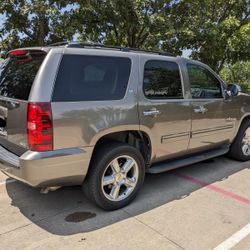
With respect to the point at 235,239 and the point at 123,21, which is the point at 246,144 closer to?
the point at 235,239

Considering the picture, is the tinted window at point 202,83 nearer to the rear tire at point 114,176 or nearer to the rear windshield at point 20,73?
the rear tire at point 114,176

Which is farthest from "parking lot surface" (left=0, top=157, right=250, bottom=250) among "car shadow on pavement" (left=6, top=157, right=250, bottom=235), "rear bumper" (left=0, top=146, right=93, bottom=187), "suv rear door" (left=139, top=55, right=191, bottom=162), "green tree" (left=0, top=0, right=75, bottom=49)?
"green tree" (left=0, top=0, right=75, bottom=49)

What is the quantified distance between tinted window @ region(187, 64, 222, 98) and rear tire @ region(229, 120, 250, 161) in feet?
3.36

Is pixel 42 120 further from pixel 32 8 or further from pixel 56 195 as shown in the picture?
pixel 32 8

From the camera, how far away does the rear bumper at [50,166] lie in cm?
306

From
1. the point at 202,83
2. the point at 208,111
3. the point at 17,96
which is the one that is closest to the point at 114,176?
the point at 17,96

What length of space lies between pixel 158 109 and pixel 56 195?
178 centimetres

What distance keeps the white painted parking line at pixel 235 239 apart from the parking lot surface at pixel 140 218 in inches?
0.4

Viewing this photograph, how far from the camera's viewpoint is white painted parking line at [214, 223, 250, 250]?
10.1ft

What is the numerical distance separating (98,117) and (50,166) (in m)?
0.73

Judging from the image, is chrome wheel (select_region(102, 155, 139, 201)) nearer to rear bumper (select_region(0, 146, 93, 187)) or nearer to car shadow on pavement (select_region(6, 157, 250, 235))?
car shadow on pavement (select_region(6, 157, 250, 235))

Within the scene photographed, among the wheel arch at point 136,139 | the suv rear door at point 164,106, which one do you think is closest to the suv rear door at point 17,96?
the wheel arch at point 136,139

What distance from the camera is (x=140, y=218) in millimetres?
3588

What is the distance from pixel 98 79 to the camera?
3.52 meters
